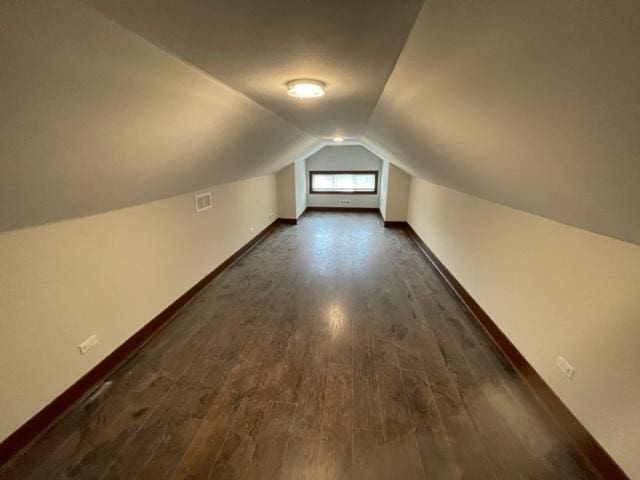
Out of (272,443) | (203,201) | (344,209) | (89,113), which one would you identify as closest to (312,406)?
(272,443)

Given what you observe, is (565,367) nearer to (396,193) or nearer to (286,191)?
(396,193)

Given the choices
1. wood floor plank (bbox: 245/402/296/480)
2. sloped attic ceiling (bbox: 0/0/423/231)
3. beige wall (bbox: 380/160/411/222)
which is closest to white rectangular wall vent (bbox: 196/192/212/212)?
sloped attic ceiling (bbox: 0/0/423/231)

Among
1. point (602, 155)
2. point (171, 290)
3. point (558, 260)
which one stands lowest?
point (171, 290)

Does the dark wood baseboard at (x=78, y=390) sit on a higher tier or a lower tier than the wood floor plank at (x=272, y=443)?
higher

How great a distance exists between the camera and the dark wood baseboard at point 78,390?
157cm

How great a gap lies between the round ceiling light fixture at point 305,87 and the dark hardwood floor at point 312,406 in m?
1.97

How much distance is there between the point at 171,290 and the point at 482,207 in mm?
3308

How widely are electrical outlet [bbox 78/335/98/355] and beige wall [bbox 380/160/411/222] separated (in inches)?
223

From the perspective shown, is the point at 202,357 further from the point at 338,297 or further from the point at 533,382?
the point at 533,382

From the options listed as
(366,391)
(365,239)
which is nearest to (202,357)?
(366,391)

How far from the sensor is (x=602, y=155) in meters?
0.87

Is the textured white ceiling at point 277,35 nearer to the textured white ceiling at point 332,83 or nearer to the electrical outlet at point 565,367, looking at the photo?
the textured white ceiling at point 332,83

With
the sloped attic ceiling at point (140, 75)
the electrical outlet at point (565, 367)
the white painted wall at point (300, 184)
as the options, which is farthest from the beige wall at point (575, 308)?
the white painted wall at point (300, 184)

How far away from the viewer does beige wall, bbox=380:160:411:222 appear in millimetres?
6320
